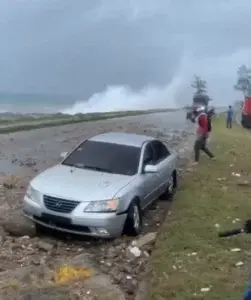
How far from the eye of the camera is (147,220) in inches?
A: 426

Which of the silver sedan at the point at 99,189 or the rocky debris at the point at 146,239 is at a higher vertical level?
the silver sedan at the point at 99,189

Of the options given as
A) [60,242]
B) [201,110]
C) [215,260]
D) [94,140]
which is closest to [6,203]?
[94,140]

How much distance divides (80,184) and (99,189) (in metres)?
0.35

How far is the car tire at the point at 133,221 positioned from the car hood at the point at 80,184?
389 mm

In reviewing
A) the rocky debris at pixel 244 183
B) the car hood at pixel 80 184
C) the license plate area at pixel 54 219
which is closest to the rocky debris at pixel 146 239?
the car hood at pixel 80 184

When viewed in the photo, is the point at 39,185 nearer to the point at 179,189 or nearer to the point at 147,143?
the point at 147,143

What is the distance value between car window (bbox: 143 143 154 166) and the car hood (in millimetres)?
956

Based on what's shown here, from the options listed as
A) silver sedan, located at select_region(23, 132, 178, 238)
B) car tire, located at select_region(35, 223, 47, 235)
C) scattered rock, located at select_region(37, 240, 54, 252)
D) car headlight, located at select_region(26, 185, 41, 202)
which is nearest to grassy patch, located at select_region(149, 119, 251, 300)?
silver sedan, located at select_region(23, 132, 178, 238)

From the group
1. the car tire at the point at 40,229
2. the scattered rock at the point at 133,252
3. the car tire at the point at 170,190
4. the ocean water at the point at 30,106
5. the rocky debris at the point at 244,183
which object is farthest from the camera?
the ocean water at the point at 30,106

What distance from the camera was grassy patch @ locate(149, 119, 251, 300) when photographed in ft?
22.0

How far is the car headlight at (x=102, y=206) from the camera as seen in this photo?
8.76 m

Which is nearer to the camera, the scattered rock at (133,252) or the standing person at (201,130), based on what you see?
the scattered rock at (133,252)

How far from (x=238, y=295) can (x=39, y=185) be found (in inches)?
154

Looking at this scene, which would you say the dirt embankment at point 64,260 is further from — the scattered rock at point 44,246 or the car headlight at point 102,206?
the car headlight at point 102,206
